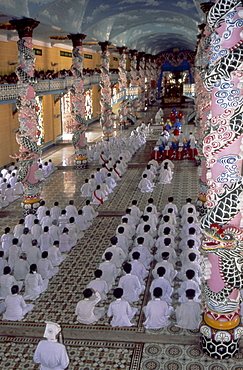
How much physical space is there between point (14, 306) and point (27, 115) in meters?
6.76

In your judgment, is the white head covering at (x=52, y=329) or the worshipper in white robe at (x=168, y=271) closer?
the white head covering at (x=52, y=329)

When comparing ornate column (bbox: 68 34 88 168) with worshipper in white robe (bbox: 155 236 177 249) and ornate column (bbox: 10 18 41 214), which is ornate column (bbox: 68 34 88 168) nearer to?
ornate column (bbox: 10 18 41 214)

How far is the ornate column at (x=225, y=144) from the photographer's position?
553 centimetres

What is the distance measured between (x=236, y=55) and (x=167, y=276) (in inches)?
187

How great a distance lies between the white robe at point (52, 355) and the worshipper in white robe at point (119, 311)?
1524 mm

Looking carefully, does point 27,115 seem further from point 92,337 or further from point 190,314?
point 190,314

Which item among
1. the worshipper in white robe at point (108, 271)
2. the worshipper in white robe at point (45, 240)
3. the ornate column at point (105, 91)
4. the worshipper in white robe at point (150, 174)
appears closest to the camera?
the worshipper in white robe at point (108, 271)

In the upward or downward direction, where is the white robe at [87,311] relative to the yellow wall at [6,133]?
downward

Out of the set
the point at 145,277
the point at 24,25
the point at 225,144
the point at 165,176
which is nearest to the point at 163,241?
the point at 145,277

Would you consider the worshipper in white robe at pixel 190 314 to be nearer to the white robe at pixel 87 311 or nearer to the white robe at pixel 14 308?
the white robe at pixel 87 311

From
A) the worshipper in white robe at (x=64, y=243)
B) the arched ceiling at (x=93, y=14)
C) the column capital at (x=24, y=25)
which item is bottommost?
the worshipper in white robe at (x=64, y=243)

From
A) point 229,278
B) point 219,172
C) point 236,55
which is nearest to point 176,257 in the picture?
point 229,278

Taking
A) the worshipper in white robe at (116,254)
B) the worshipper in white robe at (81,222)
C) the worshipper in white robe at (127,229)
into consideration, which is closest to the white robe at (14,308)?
the worshipper in white robe at (116,254)

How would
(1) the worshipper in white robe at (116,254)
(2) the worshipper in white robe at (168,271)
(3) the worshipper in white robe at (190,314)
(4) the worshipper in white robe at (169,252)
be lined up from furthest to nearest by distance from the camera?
(4) the worshipper in white robe at (169,252) < (1) the worshipper in white robe at (116,254) < (2) the worshipper in white robe at (168,271) < (3) the worshipper in white robe at (190,314)
